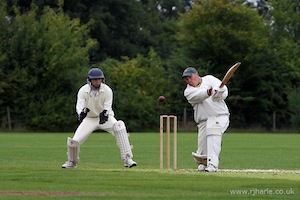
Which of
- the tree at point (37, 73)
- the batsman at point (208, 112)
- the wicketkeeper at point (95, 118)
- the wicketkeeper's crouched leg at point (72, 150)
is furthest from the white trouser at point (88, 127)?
the tree at point (37, 73)

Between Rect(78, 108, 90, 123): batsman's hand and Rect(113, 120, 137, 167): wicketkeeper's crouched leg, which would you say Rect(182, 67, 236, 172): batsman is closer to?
Rect(113, 120, 137, 167): wicketkeeper's crouched leg

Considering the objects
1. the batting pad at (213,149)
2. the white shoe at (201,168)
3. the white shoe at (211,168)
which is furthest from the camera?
the white shoe at (201,168)

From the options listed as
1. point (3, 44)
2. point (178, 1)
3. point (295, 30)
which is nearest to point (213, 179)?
point (3, 44)

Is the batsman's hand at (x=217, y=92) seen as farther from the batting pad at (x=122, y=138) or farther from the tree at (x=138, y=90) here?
the tree at (x=138, y=90)

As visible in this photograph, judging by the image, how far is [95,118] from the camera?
18250mm

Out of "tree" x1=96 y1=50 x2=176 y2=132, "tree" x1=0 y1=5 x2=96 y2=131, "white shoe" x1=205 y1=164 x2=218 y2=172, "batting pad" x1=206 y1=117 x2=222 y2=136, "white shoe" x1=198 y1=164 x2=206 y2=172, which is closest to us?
"white shoe" x1=205 y1=164 x2=218 y2=172

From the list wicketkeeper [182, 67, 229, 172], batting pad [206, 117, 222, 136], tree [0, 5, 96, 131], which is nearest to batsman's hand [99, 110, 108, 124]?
wicketkeeper [182, 67, 229, 172]

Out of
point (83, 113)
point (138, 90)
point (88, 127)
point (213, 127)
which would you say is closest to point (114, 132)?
point (88, 127)

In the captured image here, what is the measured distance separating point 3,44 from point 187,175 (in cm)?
3907

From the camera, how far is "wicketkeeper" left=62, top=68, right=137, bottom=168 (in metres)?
17.9

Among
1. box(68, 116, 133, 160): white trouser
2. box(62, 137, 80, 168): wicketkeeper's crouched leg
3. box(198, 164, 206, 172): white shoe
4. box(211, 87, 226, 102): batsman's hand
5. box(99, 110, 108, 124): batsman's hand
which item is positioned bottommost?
box(198, 164, 206, 172): white shoe

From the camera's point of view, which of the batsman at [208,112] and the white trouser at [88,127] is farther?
the white trouser at [88,127]

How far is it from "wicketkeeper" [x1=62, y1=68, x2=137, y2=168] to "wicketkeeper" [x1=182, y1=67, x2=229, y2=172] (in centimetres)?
142

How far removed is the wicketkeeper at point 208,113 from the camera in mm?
17003
